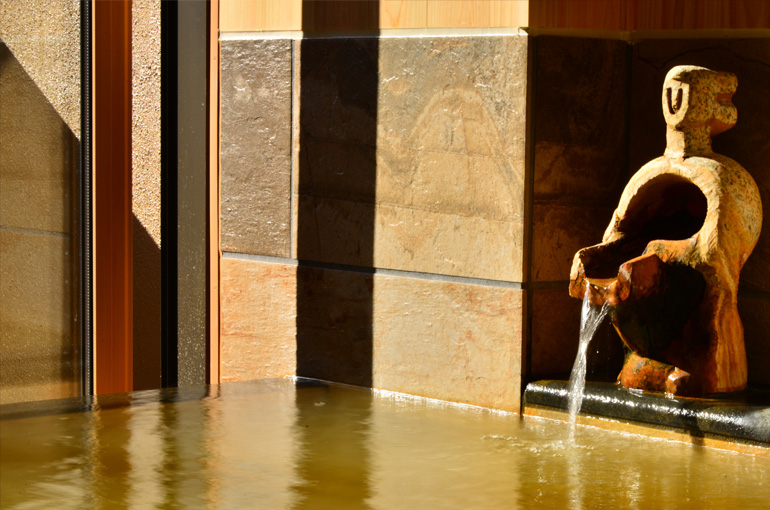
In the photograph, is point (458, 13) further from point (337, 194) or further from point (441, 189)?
point (337, 194)

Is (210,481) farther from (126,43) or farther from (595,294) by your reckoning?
(126,43)

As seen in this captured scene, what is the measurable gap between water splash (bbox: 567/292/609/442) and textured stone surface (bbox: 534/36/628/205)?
1.09 feet

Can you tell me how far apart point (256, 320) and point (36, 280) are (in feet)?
2.99

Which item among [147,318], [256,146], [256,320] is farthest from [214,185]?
[147,318]

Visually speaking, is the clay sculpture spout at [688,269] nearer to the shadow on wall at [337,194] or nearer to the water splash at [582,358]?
the water splash at [582,358]

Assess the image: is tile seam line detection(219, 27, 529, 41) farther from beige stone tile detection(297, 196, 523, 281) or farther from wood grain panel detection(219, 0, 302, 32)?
beige stone tile detection(297, 196, 523, 281)

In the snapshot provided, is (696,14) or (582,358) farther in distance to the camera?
(696,14)

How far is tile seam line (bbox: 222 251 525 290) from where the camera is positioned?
3008mm

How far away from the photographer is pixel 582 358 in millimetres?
2861

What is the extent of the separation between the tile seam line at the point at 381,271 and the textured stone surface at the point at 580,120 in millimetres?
265

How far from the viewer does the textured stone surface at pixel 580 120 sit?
2943mm

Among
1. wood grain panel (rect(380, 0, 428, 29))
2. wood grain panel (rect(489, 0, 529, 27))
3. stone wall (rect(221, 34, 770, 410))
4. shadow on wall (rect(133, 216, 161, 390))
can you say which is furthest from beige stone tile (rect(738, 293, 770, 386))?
shadow on wall (rect(133, 216, 161, 390))

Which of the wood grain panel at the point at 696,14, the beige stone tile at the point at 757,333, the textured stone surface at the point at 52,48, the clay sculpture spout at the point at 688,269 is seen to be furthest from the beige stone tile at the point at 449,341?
the textured stone surface at the point at 52,48

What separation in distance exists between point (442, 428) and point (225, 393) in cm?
70
